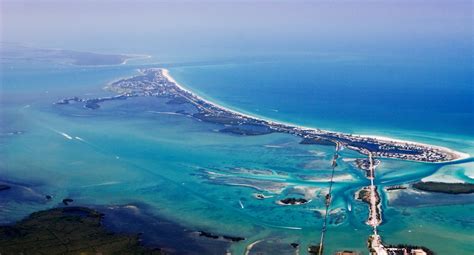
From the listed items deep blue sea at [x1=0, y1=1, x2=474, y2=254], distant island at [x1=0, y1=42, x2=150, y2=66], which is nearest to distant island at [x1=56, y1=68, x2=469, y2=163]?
deep blue sea at [x1=0, y1=1, x2=474, y2=254]

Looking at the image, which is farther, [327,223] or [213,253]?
[327,223]

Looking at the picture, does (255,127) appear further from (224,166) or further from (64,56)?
(64,56)

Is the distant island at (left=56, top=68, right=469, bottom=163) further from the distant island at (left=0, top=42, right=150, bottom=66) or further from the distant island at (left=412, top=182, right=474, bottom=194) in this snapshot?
the distant island at (left=0, top=42, right=150, bottom=66)

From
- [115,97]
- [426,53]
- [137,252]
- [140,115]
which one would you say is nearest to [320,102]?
[140,115]

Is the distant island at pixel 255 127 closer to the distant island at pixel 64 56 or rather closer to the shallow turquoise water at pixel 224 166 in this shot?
the shallow turquoise water at pixel 224 166

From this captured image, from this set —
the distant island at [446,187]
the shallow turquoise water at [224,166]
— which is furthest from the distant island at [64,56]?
the distant island at [446,187]

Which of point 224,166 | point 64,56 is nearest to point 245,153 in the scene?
point 224,166

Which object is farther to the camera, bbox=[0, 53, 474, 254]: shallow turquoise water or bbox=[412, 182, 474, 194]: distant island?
bbox=[412, 182, 474, 194]: distant island

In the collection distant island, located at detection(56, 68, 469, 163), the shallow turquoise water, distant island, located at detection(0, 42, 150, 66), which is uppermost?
distant island, located at detection(0, 42, 150, 66)

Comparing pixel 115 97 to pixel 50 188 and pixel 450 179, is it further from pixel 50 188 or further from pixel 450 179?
pixel 450 179
